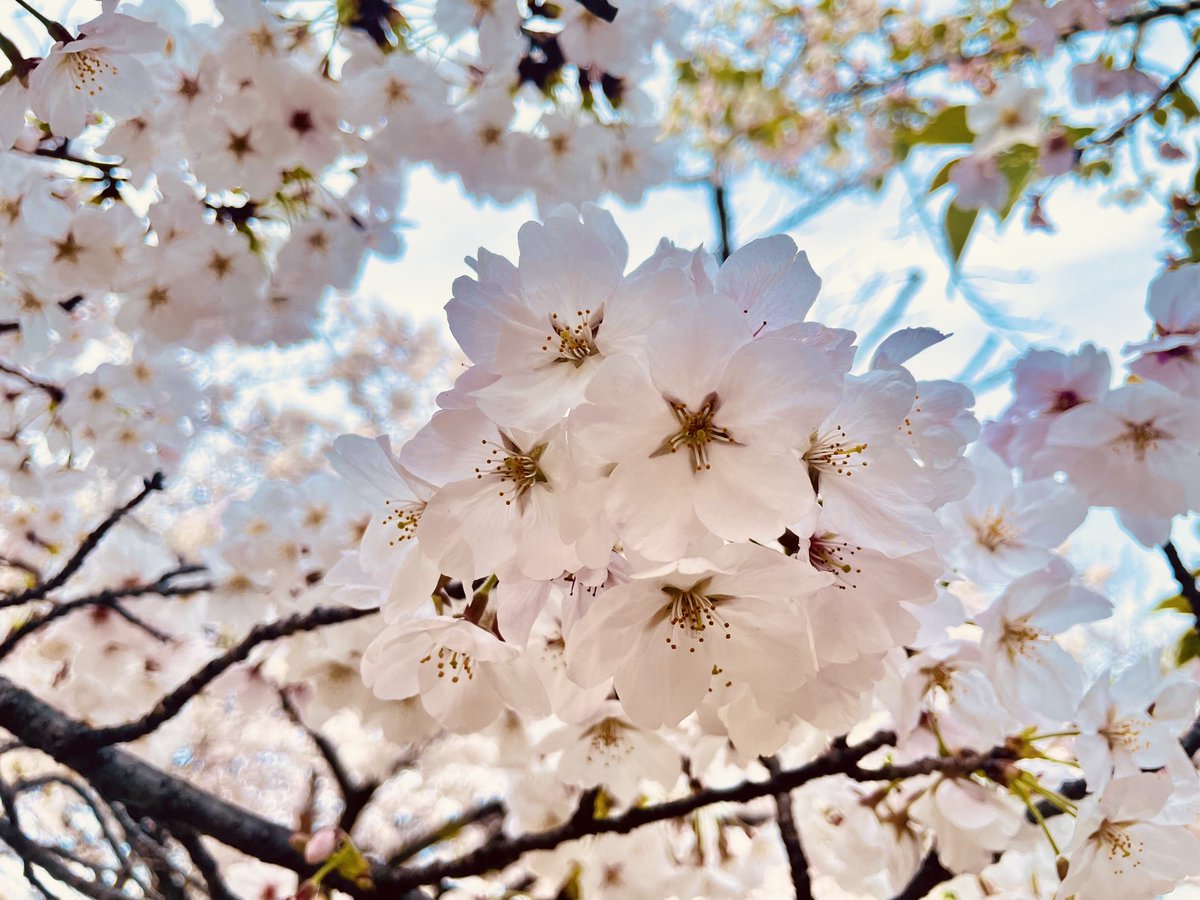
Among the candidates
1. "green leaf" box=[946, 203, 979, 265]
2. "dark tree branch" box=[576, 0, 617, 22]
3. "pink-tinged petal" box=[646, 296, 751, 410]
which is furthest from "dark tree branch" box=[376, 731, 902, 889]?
"green leaf" box=[946, 203, 979, 265]

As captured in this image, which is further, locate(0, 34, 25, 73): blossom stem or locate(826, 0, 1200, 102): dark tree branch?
locate(826, 0, 1200, 102): dark tree branch

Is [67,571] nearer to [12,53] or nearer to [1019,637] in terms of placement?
[12,53]

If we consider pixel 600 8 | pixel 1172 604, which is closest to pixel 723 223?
pixel 600 8

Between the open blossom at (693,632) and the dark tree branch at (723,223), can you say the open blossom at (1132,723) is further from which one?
the dark tree branch at (723,223)

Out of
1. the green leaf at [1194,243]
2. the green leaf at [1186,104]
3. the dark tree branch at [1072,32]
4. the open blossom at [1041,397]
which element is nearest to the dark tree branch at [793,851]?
the open blossom at [1041,397]

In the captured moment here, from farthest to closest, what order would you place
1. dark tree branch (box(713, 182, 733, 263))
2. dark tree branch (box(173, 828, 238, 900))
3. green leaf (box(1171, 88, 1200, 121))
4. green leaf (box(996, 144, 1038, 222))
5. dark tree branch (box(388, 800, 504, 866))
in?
1. dark tree branch (box(713, 182, 733, 263))
2. green leaf (box(996, 144, 1038, 222))
3. green leaf (box(1171, 88, 1200, 121))
4. dark tree branch (box(388, 800, 504, 866))
5. dark tree branch (box(173, 828, 238, 900))

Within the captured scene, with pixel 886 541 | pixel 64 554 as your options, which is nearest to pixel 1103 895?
pixel 886 541

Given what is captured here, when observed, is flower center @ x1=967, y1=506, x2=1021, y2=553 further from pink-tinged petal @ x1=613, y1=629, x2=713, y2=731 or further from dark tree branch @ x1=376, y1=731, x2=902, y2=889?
pink-tinged petal @ x1=613, y1=629, x2=713, y2=731
